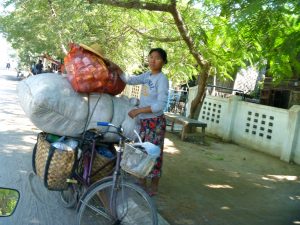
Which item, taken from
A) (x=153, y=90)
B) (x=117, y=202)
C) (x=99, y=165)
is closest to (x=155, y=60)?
(x=153, y=90)

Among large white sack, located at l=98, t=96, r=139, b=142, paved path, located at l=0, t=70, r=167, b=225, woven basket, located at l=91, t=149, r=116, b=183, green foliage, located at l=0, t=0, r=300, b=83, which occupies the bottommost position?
paved path, located at l=0, t=70, r=167, b=225

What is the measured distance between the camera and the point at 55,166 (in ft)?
12.9

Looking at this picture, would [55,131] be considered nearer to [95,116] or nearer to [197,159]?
[95,116]

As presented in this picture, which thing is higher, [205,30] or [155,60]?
[205,30]

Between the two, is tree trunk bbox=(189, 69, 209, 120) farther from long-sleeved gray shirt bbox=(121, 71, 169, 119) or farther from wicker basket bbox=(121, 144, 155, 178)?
wicker basket bbox=(121, 144, 155, 178)

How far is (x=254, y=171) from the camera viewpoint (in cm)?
799

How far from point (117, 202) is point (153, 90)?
161 cm

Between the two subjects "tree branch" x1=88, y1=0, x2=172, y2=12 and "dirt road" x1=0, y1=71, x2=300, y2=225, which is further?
"tree branch" x1=88, y1=0, x2=172, y2=12

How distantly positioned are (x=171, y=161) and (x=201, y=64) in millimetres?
3251

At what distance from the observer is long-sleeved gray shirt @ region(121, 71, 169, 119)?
4766 millimetres

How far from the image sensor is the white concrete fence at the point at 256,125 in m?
9.13

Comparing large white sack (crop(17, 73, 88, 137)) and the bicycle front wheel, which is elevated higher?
large white sack (crop(17, 73, 88, 137))

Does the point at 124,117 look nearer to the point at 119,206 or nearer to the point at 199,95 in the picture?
the point at 119,206

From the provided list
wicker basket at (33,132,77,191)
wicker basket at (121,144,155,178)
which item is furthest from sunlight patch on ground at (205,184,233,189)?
wicker basket at (121,144,155,178)
